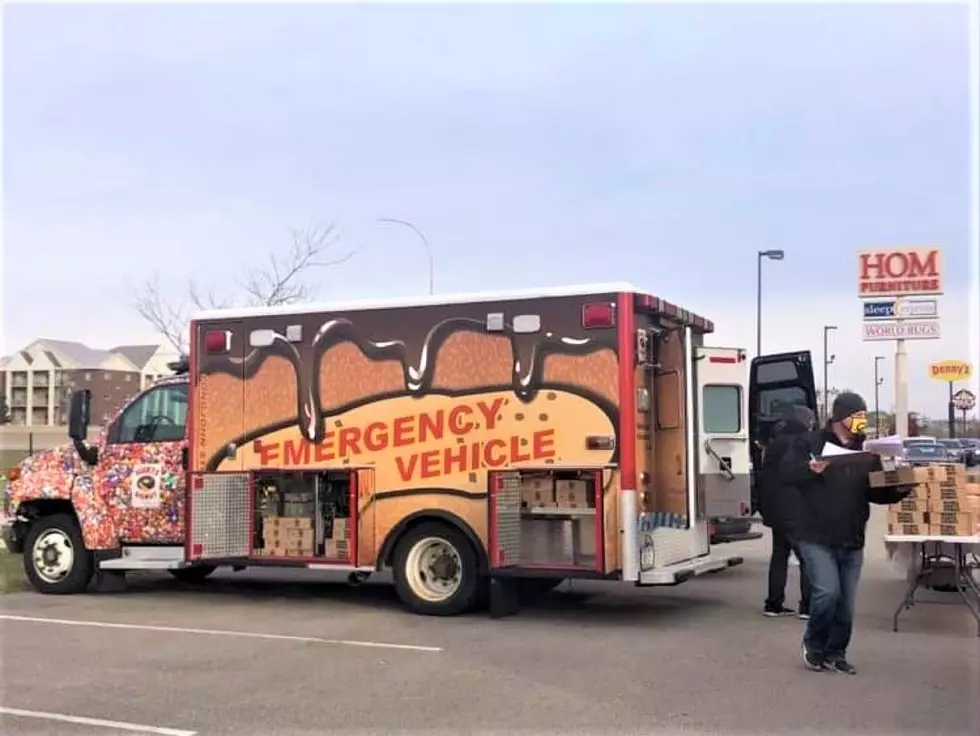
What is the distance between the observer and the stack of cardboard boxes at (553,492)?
30.2 feet

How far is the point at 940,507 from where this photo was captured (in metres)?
8.60

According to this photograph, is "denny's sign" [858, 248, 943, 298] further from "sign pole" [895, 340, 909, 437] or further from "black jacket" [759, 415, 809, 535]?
"black jacket" [759, 415, 809, 535]

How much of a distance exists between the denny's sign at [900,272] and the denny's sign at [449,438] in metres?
14.5

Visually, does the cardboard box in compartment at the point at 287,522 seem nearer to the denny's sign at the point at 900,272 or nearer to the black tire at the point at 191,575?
the black tire at the point at 191,575

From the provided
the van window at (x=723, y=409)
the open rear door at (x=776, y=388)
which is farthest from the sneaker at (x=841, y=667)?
the open rear door at (x=776, y=388)

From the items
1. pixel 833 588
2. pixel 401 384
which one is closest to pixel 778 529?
pixel 833 588

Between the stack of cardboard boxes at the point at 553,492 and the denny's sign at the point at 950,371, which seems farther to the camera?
the denny's sign at the point at 950,371

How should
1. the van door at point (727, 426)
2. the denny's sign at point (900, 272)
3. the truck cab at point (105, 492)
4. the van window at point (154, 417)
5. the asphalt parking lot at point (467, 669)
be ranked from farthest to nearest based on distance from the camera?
1. the denny's sign at point (900, 272)
2. the van door at point (727, 426)
3. the van window at point (154, 417)
4. the truck cab at point (105, 492)
5. the asphalt parking lot at point (467, 669)

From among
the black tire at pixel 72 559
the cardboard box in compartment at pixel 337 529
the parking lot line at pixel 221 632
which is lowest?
the parking lot line at pixel 221 632

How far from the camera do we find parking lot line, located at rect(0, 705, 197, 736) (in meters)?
5.84

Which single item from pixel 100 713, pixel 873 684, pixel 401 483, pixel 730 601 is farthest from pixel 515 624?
pixel 100 713

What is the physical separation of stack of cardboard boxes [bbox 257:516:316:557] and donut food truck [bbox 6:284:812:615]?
0.02 metres

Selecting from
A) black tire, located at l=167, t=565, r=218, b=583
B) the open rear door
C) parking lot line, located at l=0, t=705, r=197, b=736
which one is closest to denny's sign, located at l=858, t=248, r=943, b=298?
the open rear door

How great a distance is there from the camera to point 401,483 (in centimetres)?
968
